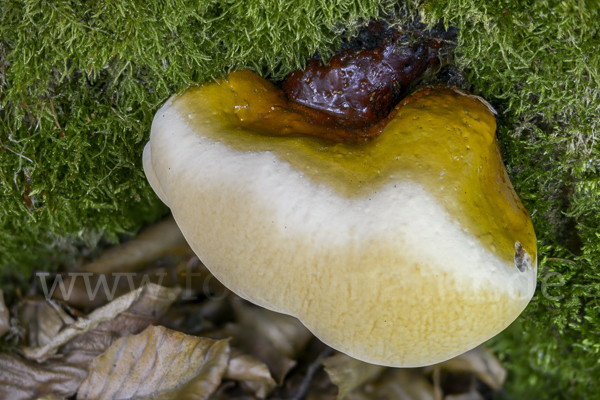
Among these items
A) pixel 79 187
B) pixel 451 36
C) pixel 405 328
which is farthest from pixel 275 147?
pixel 79 187

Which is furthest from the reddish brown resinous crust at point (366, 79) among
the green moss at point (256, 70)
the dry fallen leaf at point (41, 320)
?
the dry fallen leaf at point (41, 320)

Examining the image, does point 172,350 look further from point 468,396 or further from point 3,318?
point 468,396

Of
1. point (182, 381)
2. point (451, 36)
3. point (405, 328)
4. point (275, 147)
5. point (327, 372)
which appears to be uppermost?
point (451, 36)

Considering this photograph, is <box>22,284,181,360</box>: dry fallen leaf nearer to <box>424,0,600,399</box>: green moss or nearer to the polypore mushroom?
the polypore mushroom

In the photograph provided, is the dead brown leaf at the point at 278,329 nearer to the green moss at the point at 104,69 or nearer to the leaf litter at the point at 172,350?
the leaf litter at the point at 172,350

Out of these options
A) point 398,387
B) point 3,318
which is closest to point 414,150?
point 398,387

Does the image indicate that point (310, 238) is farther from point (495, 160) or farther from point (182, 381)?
point (182, 381)
